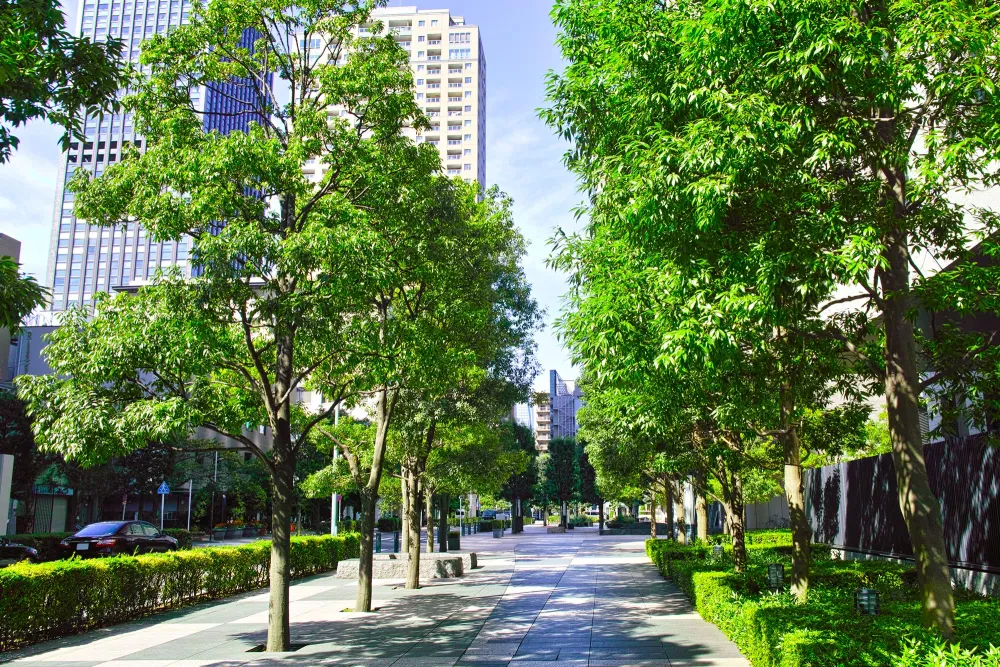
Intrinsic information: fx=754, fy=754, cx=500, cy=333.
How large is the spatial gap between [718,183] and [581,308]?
92.1 inches

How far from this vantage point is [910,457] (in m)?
8.00

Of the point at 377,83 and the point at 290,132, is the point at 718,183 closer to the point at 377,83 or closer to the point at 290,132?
the point at 377,83

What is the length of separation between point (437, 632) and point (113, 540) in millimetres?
14417

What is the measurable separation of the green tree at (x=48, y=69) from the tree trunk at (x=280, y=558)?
5.85m

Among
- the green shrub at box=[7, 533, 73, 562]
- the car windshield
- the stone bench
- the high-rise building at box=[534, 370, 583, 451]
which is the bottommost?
the stone bench

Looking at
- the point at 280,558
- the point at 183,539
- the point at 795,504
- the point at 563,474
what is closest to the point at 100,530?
the point at 183,539

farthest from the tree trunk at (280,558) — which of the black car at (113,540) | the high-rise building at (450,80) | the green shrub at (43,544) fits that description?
the high-rise building at (450,80)

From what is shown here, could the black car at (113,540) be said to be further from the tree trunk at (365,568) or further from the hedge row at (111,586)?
the tree trunk at (365,568)

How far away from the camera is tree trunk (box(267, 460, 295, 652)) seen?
1126cm

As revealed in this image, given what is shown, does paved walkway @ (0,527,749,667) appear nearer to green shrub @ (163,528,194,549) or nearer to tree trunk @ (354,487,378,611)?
tree trunk @ (354,487,378,611)

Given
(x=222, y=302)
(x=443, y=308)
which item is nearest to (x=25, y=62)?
(x=222, y=302)

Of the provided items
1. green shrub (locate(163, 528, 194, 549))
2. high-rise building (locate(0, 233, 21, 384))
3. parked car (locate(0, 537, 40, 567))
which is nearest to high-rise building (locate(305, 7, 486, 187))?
high-rise building (locate(0, 233, 21, 384))

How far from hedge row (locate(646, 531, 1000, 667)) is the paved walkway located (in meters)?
0.59

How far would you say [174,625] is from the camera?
13828mm
